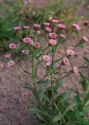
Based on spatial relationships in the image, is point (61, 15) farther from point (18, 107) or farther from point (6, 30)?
point (18, 107)

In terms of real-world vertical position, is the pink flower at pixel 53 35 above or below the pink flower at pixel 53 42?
above

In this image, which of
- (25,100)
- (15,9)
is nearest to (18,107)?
(25,100)

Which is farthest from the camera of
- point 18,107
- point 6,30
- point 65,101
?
point 6,30

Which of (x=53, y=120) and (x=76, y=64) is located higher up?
(x=53, y=120)

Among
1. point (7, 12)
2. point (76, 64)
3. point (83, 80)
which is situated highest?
point (83, 80)

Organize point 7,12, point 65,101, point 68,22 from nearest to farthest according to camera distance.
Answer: point 65,101
point 7,12
point 68,22

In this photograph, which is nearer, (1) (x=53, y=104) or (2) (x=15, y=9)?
(1) (x=53, y=104)

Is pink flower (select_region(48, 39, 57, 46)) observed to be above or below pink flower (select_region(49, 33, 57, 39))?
below

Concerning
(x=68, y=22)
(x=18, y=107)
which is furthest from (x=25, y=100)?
(x=68, y=22)

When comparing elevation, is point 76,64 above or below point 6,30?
below

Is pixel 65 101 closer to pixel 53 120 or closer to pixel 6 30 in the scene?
pixel 53 120
